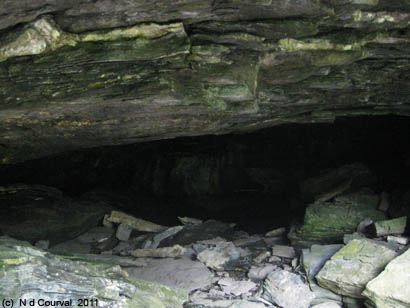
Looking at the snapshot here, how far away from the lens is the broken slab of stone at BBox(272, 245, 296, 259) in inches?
351

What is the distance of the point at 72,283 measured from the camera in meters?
5.87

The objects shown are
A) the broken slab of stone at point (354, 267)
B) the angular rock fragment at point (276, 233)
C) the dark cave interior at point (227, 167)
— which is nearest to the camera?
the broken slab of stone at point (354, 267)

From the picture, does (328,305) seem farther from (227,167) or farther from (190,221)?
(227,167)

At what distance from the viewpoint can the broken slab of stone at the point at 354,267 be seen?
6797mm

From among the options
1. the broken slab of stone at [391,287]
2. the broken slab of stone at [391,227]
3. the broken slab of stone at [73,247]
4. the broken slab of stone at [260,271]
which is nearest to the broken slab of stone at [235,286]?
the broken slab of stone at [260,271]

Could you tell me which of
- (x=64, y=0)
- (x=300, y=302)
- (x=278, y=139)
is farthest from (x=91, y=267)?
(x=278, y=139)

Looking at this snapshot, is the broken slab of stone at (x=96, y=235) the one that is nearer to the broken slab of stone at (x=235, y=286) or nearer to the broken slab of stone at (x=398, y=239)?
the broken slab of stone at (x=235, y=286)

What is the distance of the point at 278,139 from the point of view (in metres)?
16.6

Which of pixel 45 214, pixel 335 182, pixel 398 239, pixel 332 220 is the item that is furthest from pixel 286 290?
pixel 45 214

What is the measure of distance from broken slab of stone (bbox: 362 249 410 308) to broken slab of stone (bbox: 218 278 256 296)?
79.5 inches

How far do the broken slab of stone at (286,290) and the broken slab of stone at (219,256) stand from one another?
1.25m

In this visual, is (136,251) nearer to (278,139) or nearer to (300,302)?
(300,302)

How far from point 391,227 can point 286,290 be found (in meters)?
3.01

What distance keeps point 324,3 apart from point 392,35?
1.46m
